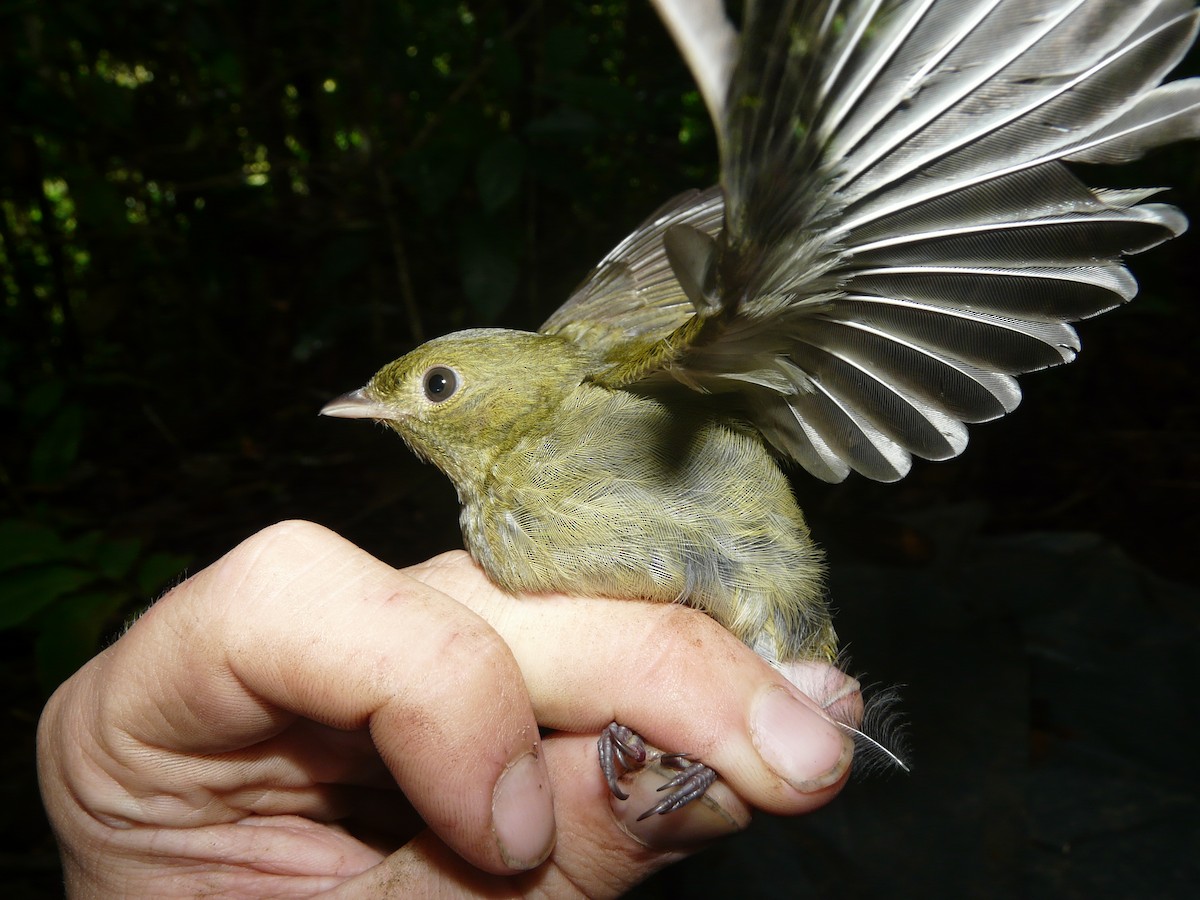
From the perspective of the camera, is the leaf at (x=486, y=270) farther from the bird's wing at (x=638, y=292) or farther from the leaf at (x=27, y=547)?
the leaf at (x=27, y=547)

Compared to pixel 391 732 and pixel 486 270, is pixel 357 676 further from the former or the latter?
pixel 486 270

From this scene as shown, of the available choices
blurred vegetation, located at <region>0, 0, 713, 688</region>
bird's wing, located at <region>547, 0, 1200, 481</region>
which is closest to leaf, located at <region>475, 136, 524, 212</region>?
blurred vegetation, located at <region>0, 0, 713, 688</region>

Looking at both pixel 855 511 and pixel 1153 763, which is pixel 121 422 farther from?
pixel 1153 763

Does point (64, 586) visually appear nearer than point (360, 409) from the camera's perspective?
No

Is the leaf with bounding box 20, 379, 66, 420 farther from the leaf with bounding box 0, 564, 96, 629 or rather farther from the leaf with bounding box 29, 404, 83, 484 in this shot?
the leaf with bounding box 0, 564, 96, 629

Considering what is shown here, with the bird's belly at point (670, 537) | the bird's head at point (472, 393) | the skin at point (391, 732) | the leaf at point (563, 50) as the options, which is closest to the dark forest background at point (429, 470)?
the leaf at point (563, 50)

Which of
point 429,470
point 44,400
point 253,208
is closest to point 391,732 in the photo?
point 44,400

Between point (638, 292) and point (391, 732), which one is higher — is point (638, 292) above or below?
above
